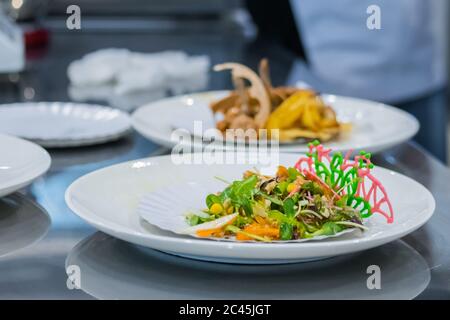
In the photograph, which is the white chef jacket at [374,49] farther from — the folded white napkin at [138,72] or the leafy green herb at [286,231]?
the leafy green herb at [286,231]

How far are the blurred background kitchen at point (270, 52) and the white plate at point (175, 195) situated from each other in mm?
785

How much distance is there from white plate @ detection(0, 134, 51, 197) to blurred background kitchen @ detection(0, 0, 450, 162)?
2.43ft

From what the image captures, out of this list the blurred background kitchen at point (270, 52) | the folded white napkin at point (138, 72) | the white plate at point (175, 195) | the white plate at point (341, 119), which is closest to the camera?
the white plate at point (175, 195)

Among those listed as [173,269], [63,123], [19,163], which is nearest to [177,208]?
[173,269]

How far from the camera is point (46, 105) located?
1.65m

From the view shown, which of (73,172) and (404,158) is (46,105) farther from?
(404,158)

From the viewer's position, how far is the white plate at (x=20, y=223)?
101cm

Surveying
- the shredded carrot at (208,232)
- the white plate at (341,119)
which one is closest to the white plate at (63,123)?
the white plate at (341,119)

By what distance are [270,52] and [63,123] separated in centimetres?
106

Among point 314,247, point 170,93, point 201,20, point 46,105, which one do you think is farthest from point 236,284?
point 201,20

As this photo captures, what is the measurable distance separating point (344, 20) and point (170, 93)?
771 mm

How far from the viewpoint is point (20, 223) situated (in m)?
1.08

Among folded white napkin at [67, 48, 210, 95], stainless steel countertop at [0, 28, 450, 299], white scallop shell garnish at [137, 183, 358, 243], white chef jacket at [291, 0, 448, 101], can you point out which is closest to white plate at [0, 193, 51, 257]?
stainless steel countertop at [0, 28, 450, 299]

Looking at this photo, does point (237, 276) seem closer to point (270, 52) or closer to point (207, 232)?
point (207, 232)
